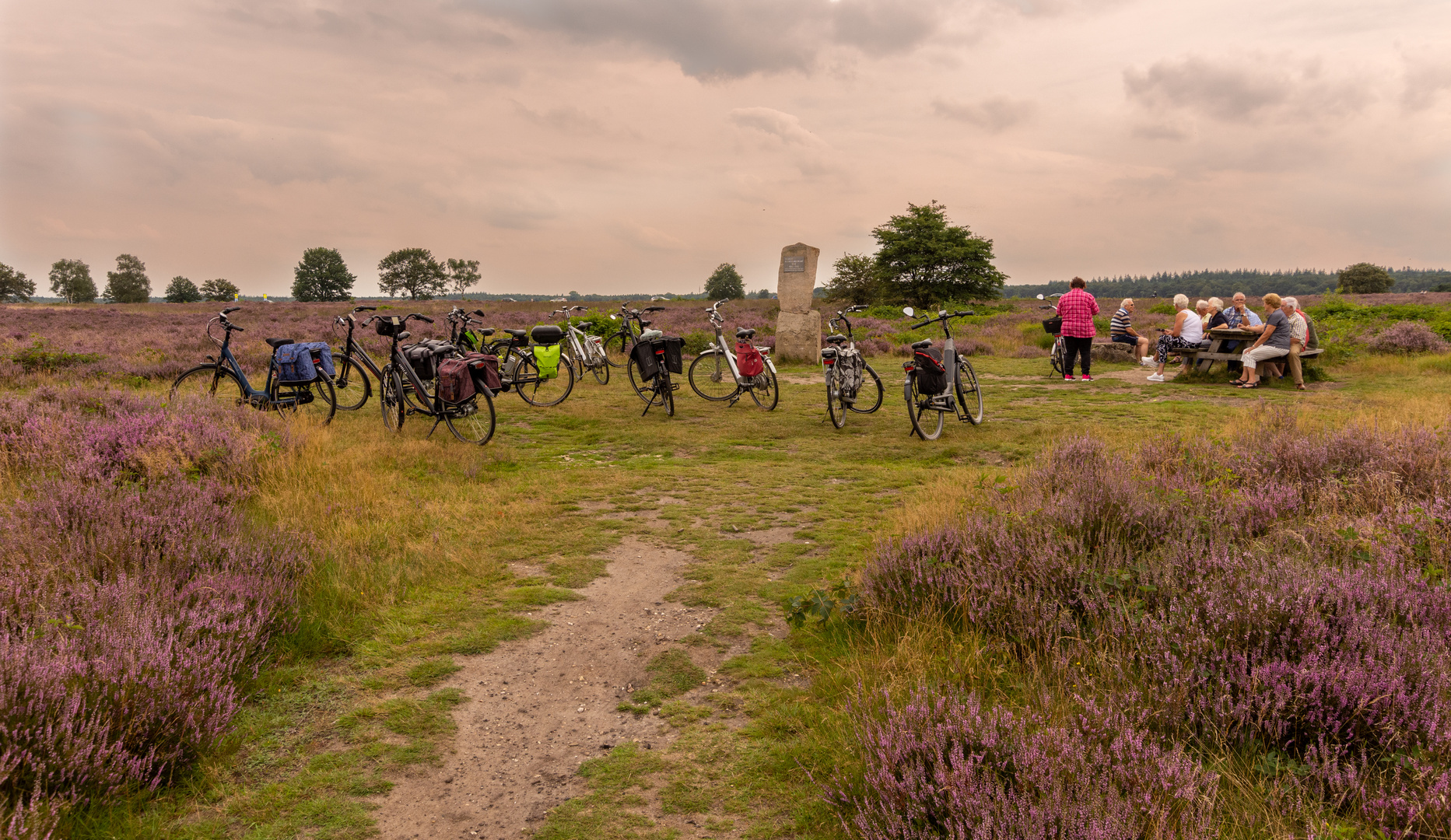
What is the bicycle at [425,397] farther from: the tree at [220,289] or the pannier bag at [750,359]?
the tree at [220,289]

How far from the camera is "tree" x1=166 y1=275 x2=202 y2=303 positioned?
276 ft

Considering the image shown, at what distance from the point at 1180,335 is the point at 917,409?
812 centimetres

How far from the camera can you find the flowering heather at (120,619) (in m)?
2.37

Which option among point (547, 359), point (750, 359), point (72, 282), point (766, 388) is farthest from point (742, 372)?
point (72, 282)

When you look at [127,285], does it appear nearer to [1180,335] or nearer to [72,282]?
[72,282]

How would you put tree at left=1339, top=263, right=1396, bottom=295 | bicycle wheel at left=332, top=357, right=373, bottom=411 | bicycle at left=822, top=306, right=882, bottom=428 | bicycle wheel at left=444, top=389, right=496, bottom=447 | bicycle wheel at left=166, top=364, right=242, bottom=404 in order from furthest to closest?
tree at left=1339, top=263, right=1396, bottom=295 < bicycle wheel at left=332, top=357, right=373, bottom=411 < bicycle at left=822, top=306, right=882, bottom=428 < bicycle wheel at left=444, top=389, right=496, bottom=447 < bicycle wheel at left=166, top=364, right=242, bottom=404

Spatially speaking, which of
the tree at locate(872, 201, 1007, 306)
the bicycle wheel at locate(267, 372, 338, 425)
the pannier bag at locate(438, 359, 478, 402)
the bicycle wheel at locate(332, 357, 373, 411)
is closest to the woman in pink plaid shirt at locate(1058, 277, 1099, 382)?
the pannier bag at locate(438, 359, 478, 402)

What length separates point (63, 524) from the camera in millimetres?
4172

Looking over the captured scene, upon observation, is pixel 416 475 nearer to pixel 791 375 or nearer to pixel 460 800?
pixel 460 800

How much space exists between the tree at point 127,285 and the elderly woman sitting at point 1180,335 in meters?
101

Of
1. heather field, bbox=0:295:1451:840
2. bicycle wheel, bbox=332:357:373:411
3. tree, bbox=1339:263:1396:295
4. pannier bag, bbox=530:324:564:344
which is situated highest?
tree, bbox=1339:263:1396:295

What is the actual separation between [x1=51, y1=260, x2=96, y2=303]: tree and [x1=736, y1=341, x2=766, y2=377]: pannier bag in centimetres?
10804

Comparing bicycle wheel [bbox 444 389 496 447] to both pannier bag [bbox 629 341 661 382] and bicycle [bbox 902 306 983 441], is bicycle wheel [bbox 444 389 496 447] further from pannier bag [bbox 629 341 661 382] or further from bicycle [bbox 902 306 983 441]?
bicycle [bbox 902 306 983 441]

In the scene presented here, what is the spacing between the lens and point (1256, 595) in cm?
277
